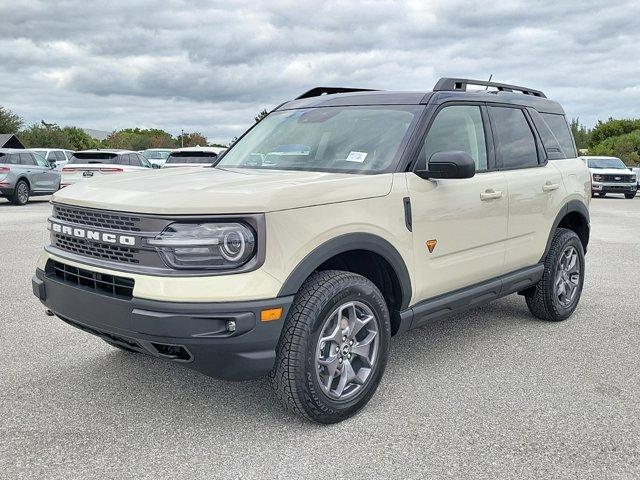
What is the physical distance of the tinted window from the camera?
218 inches

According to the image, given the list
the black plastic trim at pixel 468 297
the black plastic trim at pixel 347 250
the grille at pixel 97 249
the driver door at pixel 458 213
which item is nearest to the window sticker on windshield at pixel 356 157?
the driver door at pixel 458 213

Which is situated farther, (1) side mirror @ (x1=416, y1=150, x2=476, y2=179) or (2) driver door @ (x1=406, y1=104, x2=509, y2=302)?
(2) driver door @ (x1=406, y1=104, x2=509, y2=302)

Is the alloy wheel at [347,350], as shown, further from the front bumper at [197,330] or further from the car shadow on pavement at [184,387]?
the front bumper at [197,330]

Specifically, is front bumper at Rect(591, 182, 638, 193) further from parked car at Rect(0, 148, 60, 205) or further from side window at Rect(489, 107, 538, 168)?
side window at Rect(489, 107, 538, 168)

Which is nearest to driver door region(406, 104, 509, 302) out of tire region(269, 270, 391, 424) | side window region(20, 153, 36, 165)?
tire region(269, 270, 391, 424)

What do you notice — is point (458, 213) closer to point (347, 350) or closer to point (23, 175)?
point (347, 350)

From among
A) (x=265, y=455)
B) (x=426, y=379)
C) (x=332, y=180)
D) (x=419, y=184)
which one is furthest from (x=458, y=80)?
(x=265, y=455)

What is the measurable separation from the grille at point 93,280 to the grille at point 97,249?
0.30 ft

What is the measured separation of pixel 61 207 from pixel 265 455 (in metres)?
1.77

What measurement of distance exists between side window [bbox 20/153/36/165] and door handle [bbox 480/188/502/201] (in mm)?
17534

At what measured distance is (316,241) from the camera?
3.20 m

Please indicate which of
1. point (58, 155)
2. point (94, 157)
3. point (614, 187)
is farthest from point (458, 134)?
point (58, 155)

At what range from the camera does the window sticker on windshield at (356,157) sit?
3.93 metres

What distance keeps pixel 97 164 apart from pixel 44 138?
57274 millimetres
